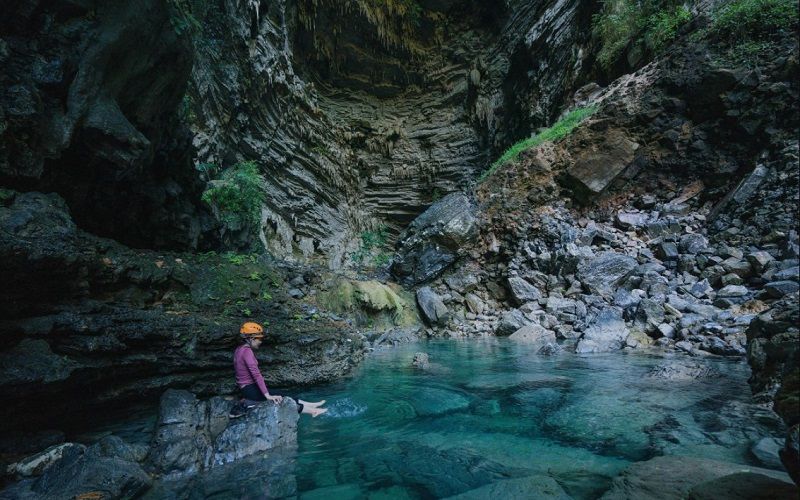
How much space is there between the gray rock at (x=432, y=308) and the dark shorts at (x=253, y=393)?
28.0 feet

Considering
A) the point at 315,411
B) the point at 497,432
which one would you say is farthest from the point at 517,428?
the point at 315,411

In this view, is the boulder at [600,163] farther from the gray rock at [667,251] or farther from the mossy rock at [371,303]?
the mossy rock at [371,303]

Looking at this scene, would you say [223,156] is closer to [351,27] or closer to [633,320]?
[351,27]

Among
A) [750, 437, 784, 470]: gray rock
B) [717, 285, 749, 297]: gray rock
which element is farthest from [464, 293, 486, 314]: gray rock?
[750, 437, 784, 470]: gray rock

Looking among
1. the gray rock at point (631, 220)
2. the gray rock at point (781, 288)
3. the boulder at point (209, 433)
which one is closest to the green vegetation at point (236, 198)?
the boulder at point (209, 433)

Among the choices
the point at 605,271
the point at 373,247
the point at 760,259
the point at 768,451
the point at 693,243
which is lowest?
the point at 768,451

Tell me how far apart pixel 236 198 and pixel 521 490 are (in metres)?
10.9

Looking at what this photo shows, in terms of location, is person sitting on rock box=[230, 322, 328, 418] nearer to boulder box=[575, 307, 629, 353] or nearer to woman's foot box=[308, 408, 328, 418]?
woman's foot box=[308, 408, 328, 418]

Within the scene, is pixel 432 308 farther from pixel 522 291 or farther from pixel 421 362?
pixel 421 362

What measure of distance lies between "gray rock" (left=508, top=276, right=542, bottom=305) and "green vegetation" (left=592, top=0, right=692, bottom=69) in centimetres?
894

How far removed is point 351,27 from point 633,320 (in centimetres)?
1881

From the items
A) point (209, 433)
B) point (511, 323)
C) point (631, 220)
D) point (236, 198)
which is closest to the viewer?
point (209, 433)

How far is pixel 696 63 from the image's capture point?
9945mm

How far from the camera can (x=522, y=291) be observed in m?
11.6
